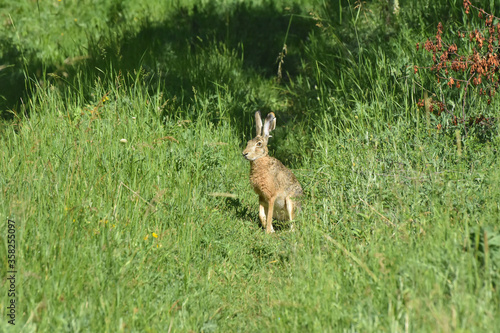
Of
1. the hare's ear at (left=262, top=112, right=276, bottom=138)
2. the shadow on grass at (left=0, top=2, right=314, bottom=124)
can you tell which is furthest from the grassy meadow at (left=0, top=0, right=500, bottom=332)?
the hare's ear at (left=262, top=112, right=276, bottom=138)

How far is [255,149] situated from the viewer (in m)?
7.33

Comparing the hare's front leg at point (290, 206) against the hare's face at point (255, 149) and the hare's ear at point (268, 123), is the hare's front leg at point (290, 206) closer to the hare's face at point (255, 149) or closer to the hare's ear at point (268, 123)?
the hare's face at point (255, 149)

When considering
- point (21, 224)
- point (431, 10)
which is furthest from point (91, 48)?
point (21, 224)

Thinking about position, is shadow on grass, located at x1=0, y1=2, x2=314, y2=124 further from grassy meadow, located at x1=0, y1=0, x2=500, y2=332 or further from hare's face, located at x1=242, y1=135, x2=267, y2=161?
hare's face, located at x1=242, y1=135, x2=267, y2=161

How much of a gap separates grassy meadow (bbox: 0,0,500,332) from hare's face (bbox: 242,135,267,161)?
311mm

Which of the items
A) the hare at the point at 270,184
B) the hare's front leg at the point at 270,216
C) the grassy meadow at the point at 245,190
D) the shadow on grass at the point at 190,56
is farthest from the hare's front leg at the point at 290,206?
the shadow on grass at the point at 190,56

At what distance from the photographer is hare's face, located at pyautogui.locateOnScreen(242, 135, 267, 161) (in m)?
7.23

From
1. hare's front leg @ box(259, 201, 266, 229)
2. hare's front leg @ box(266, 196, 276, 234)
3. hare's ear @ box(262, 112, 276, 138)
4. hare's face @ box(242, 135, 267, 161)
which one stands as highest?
hare's ear @ box(262, 112, 276, 138)

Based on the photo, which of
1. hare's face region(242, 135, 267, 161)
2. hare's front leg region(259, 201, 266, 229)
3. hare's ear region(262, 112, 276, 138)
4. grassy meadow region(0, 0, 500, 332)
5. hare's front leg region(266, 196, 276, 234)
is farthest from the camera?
hare's ear region(262, 112, 276, 138)

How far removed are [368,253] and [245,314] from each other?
3.21 feet

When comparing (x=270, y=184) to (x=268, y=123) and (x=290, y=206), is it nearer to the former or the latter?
(x=290, y=206)

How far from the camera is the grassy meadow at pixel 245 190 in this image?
13.1 ft

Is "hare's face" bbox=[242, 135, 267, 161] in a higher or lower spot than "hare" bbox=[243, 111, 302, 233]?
higher

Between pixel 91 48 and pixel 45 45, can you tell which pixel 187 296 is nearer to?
pixel 91 48
